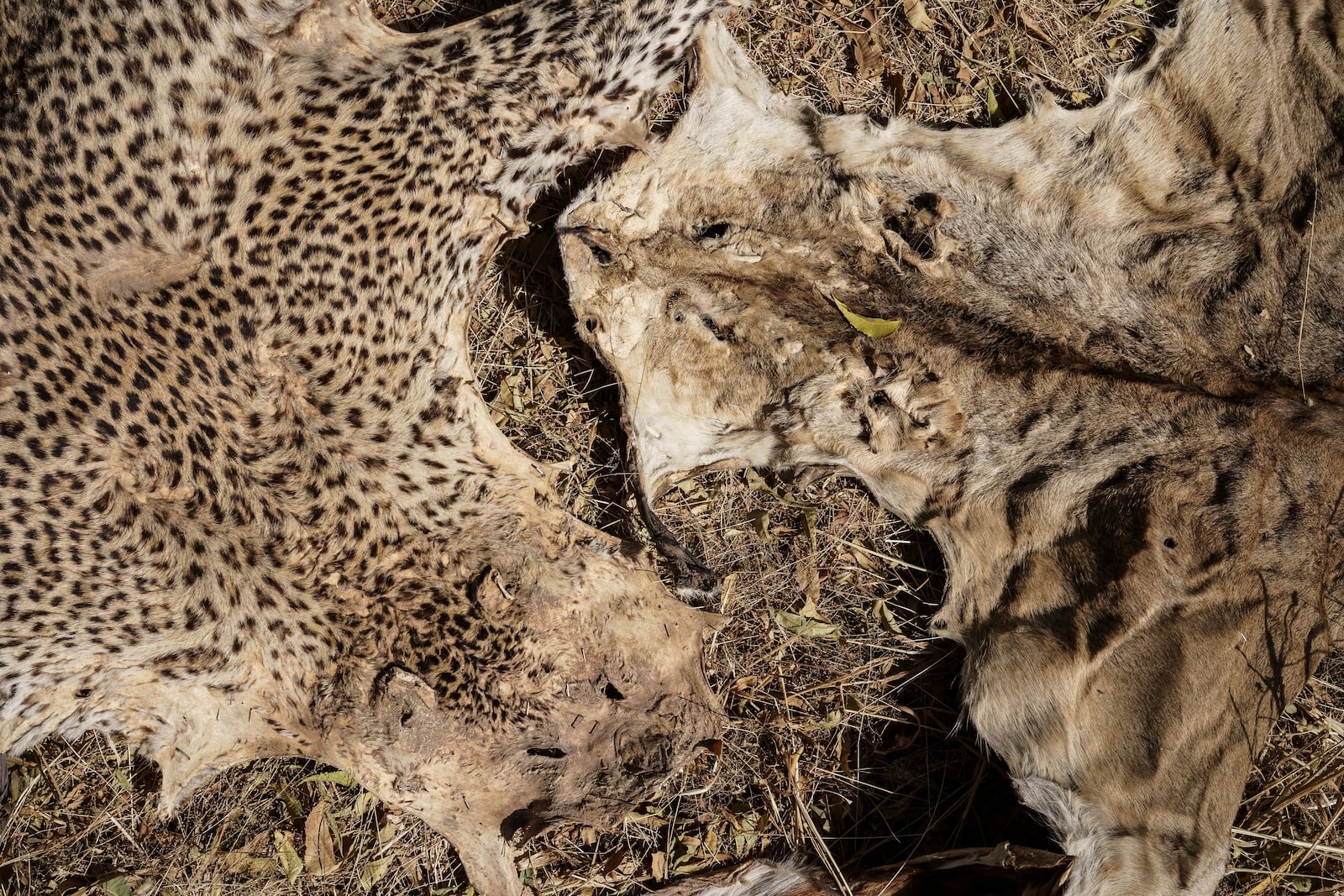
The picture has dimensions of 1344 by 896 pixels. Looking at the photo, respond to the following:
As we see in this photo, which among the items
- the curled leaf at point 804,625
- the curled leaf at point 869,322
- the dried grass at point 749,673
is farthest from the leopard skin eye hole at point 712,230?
the curled leaf at point 804,625

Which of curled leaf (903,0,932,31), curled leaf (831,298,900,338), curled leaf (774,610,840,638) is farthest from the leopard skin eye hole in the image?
curled leaf (774,610,840,638)

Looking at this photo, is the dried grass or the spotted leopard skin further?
the dried grass

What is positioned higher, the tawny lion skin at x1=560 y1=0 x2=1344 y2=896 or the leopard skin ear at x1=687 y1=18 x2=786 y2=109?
the leopard skin ear at x1=687 y1=18 x2=786 y2=109

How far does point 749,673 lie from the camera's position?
4332 millimetres

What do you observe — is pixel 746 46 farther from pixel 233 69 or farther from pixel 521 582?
pixel 521 582

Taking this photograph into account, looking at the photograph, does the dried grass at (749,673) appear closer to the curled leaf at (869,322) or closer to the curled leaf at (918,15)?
the curled leaf at (918,15)

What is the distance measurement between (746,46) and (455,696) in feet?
11.0

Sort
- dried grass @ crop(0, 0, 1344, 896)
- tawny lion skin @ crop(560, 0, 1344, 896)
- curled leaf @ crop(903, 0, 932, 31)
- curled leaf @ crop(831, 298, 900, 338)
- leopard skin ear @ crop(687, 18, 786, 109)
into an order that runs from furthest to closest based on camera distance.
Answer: curled leaf @ crop(903, 0, 932, 31) → dried grass @ crop(0, 0, 1344, 896) → leopard skin ear @ crop(687, 18, 786, 109) → curled leaf @ crop(831, 298, 900, 338) → tawny lion skin @ crop(560, 0, 1344, 896)

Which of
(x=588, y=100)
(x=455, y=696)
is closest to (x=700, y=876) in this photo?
(x=455, y=696)

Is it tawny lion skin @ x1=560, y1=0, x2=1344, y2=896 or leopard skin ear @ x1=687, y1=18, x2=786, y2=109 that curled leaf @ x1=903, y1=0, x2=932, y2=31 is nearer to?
tawny lion skin @ x1=560, y1=0, x2=1344, y2=896

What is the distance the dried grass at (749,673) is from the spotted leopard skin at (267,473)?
0.96m

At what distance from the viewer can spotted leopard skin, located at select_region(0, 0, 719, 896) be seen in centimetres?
321

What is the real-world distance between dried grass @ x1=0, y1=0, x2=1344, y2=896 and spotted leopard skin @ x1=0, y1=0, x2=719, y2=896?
38.0 inches

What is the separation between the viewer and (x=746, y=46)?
4391 mm
